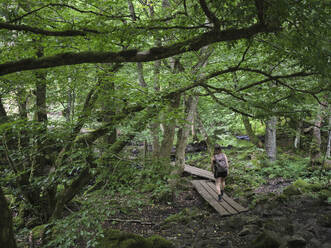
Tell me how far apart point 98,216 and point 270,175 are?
8.39m

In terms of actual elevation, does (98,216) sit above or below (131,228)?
above

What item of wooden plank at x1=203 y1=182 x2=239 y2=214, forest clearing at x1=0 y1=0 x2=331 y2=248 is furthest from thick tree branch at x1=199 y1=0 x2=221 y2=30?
wooden plank at x1=203 y1=182 x2=239 y2=214

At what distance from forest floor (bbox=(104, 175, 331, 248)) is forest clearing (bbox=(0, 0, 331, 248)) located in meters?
0.03

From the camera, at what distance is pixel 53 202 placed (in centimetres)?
511

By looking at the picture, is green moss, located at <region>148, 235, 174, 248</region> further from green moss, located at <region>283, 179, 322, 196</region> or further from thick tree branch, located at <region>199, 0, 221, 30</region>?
green moss, located at <region>283, 179, 322, 196</region>

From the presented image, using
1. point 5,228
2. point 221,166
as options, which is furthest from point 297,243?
point 5,228

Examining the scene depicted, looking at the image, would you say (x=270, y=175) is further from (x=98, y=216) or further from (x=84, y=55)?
(x=84, y=55)

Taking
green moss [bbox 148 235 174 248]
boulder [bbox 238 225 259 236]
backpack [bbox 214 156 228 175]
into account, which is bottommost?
boulder [bbox 238 225 259 236]

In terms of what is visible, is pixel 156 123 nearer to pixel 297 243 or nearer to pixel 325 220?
pixel 297 243

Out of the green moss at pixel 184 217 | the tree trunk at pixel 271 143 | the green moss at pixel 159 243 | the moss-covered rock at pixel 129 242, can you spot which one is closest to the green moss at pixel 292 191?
the green moss at pixel 184 217

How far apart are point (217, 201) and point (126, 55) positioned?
5.68 m

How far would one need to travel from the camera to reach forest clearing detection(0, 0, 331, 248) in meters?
2.63

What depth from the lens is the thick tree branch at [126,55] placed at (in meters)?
2.52

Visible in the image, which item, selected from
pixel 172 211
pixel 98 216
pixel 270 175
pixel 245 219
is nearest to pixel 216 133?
pixel 270 175
